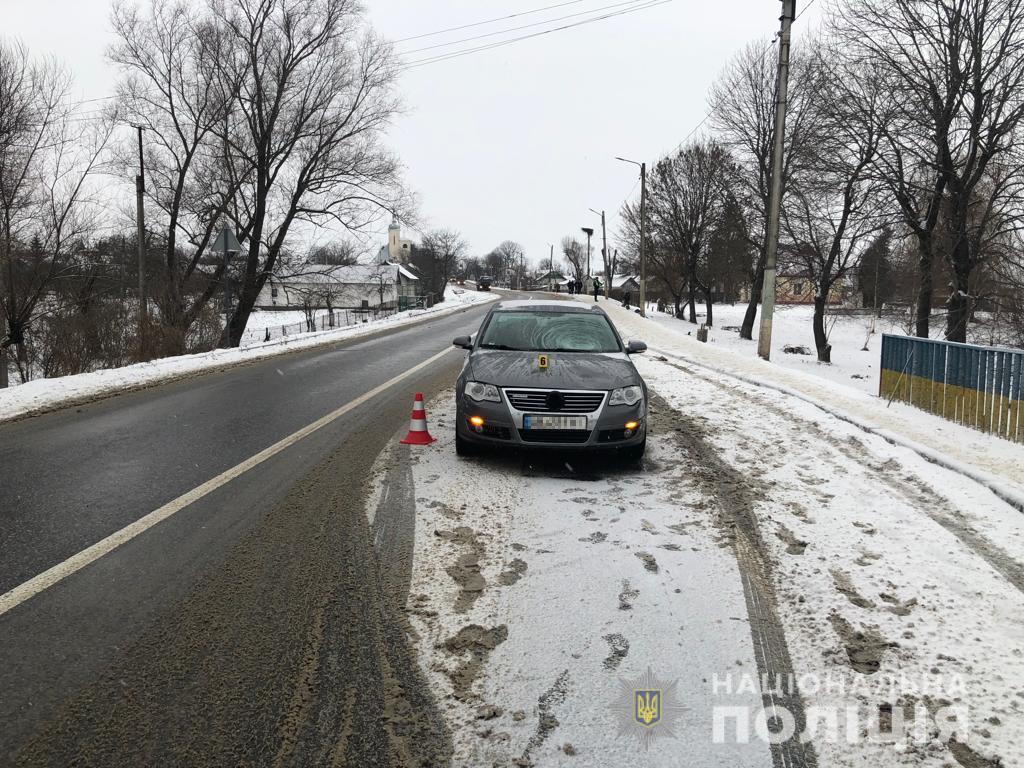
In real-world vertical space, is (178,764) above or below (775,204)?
below

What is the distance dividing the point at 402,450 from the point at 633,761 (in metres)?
4.47

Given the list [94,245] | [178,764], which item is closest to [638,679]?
[178,764]

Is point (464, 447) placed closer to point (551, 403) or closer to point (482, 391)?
point (482, 391)

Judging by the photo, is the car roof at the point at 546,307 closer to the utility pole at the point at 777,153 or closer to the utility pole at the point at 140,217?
the utility pole at the point at 777,153

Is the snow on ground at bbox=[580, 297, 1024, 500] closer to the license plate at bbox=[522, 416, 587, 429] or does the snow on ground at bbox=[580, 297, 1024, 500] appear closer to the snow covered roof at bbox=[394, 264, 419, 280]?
the license plate at bbox=[522, 416, 587, 429]

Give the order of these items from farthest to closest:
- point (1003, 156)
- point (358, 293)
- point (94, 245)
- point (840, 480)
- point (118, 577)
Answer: point (358, 293)
point (94, 245)
point (1003, 156)
point (840, 480)
point (118, 577)

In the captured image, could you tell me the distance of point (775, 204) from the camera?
15.0 metres

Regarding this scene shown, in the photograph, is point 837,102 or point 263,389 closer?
point 263,389

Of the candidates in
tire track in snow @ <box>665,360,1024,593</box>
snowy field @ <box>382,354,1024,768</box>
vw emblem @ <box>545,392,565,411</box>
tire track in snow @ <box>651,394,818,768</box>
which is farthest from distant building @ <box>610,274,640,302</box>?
snowy field @ <box>382,354,1024,768</box>

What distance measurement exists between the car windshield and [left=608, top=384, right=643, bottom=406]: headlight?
3.69ft

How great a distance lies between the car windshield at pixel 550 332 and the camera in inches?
269

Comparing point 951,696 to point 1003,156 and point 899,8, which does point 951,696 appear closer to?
point 1003,156

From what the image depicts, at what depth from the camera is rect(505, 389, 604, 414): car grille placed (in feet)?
18.2

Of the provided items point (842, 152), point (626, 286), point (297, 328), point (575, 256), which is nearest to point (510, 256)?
point (575, 256)
